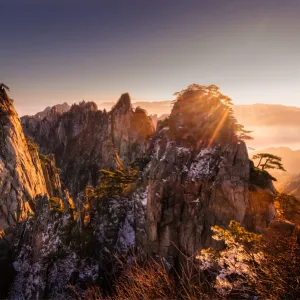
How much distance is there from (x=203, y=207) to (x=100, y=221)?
12.5m

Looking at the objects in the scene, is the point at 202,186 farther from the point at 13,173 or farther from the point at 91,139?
the point at 91,139

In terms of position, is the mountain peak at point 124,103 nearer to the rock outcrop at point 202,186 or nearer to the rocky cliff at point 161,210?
the rocky cliff at point 161,210

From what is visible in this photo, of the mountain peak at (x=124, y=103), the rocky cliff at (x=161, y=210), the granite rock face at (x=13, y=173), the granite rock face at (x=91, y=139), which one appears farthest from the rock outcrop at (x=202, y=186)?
the mountain peak at (x=124, y=103)

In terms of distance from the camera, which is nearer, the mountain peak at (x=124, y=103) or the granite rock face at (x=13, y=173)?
the granite rock face at (x=13, y=173)

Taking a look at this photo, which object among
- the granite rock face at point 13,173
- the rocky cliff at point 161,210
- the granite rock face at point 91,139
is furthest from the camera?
the granite rock face at point 91,139

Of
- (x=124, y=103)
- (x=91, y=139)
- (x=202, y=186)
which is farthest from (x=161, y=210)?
(x=91, y=139)

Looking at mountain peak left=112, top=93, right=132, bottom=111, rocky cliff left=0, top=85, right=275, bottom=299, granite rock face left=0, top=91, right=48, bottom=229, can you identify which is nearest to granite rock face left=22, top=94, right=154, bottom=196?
mountain peak left=112, top=93, right=132, bottom=111

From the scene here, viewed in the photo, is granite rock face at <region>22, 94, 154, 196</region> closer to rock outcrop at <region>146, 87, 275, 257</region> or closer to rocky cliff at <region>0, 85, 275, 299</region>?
rocky cliff at <region>0, 85, 275, 299</region>

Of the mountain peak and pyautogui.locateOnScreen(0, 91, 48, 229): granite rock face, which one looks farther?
the mountain peak

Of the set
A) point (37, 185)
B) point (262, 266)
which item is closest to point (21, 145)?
point (37, 185)

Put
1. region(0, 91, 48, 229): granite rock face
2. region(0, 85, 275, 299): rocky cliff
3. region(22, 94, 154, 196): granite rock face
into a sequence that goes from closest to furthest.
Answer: region(0, 85, 275, 299): rocky cliff
region(0, 91, 48, 229): granite rock face
region(22, 94, 154, 196): granite rock face

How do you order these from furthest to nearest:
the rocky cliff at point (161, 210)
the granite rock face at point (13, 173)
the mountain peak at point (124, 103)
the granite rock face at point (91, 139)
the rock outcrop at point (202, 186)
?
the mountain peak at point (124, 103) → the granite rock face at point (91, 139) → the granite rock face at point (13, 173) → the rocky cliff at point (161, 210) → the rock outcrop at point (202, 186)

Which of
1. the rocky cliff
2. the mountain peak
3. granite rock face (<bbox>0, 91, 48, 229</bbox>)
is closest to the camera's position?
the rocky cliff

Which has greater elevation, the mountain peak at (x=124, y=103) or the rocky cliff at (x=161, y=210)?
the mountain peak at (x=124, y=103)
